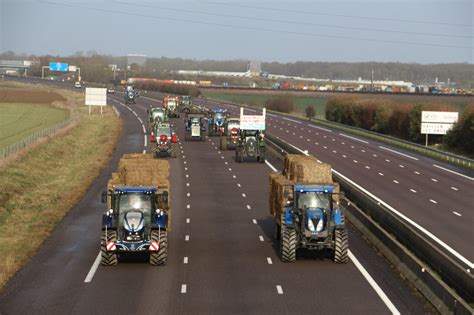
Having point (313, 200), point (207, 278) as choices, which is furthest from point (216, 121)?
point (207, 278)

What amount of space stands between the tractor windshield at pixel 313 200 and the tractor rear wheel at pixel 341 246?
3.25 feet

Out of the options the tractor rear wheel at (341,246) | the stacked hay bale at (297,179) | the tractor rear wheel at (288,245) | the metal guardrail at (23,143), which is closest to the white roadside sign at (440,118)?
the metal guardrail at (23,143)

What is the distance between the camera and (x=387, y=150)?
8125 centimetres

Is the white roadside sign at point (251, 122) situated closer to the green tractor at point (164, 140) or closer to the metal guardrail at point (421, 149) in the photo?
the green tractor at point (164, 140)

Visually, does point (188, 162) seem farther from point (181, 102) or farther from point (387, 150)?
point (181, 102)

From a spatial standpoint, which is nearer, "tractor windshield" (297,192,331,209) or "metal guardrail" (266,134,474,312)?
"metal guardrail" (266,134,474,312)

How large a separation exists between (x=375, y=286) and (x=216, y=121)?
63.7 m

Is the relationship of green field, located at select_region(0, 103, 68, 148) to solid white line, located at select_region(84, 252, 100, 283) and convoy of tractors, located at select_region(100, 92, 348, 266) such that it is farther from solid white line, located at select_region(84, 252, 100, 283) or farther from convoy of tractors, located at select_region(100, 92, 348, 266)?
convoy of tractors, located at select_region(100, 92, 348, 266)

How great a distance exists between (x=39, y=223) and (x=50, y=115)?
88.5m

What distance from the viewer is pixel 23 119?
116 meters

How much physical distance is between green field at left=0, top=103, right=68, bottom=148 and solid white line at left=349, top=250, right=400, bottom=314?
2120 inches

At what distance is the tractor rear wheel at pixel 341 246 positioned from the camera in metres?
28.4

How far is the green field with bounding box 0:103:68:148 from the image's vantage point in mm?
90688

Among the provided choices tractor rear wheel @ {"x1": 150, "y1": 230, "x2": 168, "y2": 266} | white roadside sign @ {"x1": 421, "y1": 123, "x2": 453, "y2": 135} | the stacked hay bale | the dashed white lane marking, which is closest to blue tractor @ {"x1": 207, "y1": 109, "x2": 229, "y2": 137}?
white roadside sign @ {"x1": 421, "y1": 123, "x2": 453, "y2": 135}
